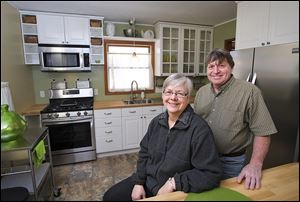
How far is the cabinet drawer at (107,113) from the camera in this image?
7.48ft

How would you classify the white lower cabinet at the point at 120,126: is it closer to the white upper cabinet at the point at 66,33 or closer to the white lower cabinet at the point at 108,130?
the white lower cabinet at the point at 108,130

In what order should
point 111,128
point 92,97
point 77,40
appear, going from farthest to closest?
1. point 92,97
2. point 111,128
3. point 77,40

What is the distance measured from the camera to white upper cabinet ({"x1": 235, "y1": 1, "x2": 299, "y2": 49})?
44cm

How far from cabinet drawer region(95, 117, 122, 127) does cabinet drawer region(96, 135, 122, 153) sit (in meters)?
0.18

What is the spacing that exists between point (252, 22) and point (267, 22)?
2.4 inches

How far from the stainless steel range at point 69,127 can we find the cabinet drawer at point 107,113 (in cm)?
7

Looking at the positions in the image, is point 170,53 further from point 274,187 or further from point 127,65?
point 274,187

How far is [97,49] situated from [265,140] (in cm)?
217

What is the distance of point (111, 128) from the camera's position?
2.38 metres

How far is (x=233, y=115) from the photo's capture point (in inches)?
35.3

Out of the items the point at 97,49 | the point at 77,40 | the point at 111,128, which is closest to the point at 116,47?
the point at 97,49

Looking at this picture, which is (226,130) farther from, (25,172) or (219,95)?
(25,172)

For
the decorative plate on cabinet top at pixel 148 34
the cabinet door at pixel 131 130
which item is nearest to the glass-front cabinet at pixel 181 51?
the decorative plate on cabinet top at pixel 148 34

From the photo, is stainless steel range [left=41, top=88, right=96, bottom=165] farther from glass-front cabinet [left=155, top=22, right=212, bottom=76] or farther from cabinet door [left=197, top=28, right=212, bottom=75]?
cabinet door [left=197, top=28, right=212, bottom=75]
